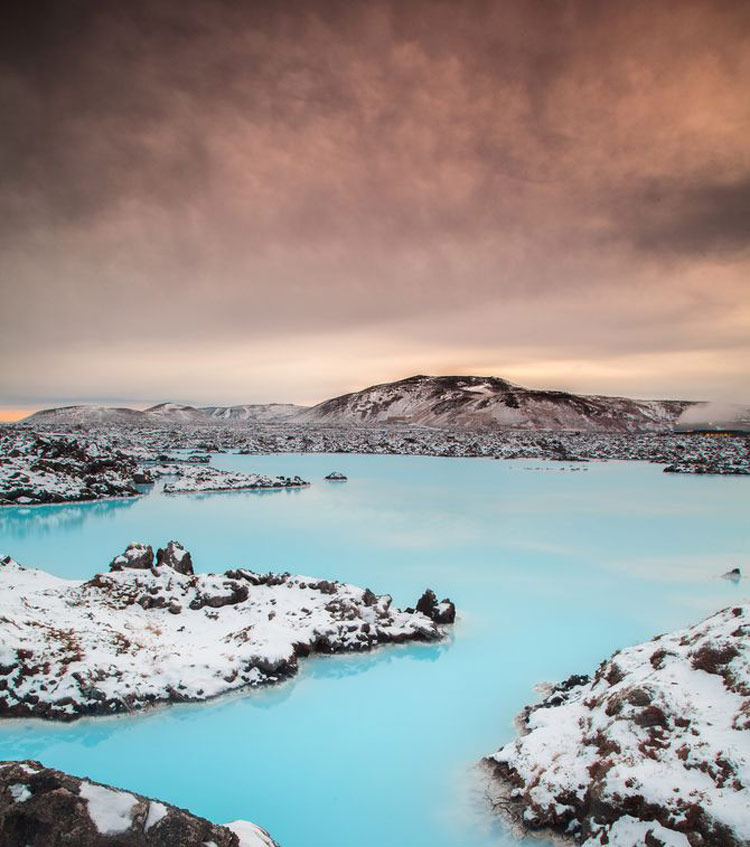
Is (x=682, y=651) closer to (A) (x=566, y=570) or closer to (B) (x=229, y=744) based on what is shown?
(B) (x=229, y=744)

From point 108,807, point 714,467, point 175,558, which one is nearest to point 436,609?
point 175,558

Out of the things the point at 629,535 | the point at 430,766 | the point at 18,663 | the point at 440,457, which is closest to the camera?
the point at 430,766

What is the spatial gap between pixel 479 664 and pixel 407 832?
293 cm

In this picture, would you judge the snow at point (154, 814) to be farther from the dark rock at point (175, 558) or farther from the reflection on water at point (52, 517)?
the reflection on water at point (52, 517)

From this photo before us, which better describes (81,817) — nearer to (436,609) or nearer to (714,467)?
(436,609)

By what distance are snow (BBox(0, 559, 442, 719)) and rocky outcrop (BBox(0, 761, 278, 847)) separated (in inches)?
117

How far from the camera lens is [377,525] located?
15797 millimetres

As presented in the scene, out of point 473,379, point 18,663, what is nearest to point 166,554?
point 18,663

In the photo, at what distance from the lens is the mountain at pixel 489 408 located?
101125mm

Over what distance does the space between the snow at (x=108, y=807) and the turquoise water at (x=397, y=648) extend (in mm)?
1605

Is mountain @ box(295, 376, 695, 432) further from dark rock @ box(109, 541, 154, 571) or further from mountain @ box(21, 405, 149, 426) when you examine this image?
dark rock @ box(109, 541, 154, 571)

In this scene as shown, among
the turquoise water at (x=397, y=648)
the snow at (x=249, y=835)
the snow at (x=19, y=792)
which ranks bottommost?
the turquoise water at (x=397, y=648)

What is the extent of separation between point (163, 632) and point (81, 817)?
464cm

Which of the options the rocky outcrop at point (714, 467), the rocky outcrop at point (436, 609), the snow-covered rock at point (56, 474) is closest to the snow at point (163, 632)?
the rocky outcrop at point (436, 609)
